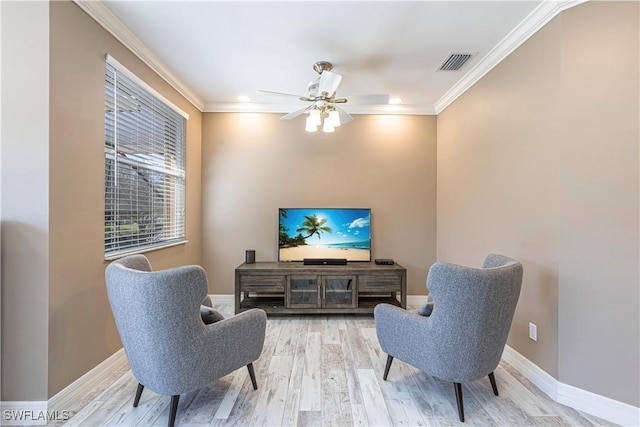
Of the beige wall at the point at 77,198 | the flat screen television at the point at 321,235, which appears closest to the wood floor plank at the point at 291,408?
the beige wall at the point at 77,198

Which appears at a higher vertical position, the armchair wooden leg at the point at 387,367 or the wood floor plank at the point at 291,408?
the armchair wooden leg at the point at 387,367

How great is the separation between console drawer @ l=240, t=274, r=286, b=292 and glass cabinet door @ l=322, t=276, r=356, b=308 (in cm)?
54

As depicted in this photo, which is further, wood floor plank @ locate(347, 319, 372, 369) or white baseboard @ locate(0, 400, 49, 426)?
wood floor plank @ locate(347, 319, 372, 369)

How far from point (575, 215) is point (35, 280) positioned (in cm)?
337

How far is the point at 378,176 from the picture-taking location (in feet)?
13.8

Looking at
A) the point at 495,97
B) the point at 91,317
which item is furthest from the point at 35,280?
the point at 495,97

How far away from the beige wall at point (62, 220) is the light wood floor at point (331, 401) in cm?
40

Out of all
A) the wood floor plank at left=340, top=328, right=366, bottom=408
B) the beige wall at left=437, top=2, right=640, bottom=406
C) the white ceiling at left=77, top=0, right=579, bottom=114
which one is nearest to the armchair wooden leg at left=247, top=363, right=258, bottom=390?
the wood floor plank at left=340, top=328, right=366, bottom=408

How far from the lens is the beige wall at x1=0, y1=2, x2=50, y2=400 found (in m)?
1.79

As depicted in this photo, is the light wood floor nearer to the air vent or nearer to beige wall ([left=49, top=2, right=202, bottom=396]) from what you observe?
beige wall ([left=49, top=2, right=202, bottom=396])

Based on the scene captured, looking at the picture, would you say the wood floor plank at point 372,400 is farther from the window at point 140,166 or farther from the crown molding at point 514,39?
the crown molding at point 514,39

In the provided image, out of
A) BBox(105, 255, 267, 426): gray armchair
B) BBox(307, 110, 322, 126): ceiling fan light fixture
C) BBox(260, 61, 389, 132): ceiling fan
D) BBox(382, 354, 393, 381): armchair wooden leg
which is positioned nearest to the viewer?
BBox(105, 255, 267, 426): gray armchair

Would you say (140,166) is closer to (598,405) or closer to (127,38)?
(127,38)

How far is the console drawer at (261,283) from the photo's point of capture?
363 cm
